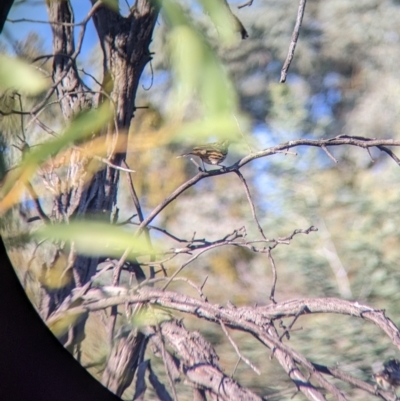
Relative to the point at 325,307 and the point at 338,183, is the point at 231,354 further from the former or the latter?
the point at 338,183

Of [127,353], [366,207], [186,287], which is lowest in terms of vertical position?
[127,353]

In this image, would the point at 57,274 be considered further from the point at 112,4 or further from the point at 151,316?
the point at 112,4

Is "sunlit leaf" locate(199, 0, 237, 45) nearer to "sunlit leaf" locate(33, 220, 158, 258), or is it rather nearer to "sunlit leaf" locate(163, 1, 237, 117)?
"sunlit leaf" locate(163, 1, 237, 117)

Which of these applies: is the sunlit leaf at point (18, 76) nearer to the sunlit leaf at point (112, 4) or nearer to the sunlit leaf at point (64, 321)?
the sunlit leaf at point (112, 4)

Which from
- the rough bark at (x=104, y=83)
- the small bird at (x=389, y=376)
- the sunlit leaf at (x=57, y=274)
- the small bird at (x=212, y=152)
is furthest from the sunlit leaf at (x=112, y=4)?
the small bird at (x=389, y=376)

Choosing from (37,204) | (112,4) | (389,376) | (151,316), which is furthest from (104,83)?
(389,376)

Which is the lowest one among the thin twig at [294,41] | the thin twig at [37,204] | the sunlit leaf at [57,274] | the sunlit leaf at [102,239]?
the sunlit leaf at [57,274]

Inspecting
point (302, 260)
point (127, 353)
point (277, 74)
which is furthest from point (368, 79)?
point (127, 353)
